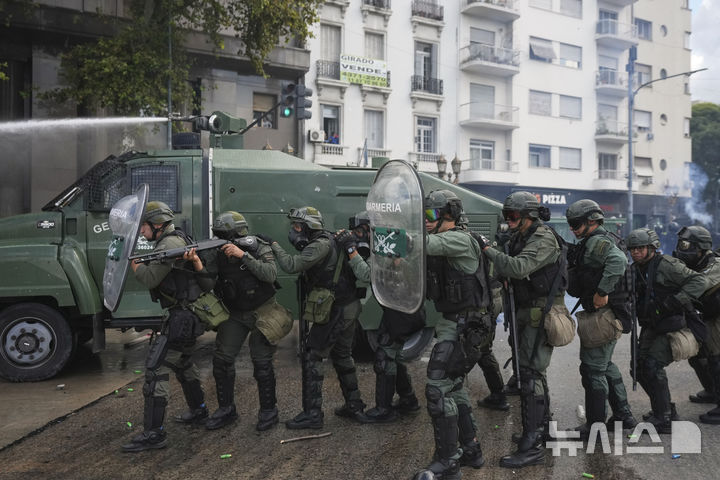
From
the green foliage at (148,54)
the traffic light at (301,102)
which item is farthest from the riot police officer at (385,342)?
the green foliage at (148,54)

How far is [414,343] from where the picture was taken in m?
6.20

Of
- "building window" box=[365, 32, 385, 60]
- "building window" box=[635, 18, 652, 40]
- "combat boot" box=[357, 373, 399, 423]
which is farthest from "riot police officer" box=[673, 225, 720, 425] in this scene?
"building window" box=[635, 18, 652, 40]

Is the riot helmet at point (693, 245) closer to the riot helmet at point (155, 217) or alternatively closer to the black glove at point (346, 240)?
the black glove at point (346, 240)

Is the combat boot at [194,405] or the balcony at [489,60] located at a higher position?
the balcony at [489,60]

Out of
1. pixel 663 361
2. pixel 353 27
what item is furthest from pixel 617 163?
pixel 663 361

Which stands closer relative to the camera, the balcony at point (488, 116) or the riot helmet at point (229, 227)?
the riot helmet at point (229, 227)

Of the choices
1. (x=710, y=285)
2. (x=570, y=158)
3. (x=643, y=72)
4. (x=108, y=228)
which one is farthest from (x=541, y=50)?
(x=108, y=228)

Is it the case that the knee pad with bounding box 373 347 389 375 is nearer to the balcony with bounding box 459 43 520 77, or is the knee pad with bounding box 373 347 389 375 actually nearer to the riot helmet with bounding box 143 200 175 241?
the riot helmet with bounding box 143 200 175 241

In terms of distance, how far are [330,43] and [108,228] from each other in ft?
61.0

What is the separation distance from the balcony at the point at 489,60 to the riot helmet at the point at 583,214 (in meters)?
23.1

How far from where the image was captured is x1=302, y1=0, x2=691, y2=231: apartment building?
23.9 meters

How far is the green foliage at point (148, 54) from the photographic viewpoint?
13.1 metres

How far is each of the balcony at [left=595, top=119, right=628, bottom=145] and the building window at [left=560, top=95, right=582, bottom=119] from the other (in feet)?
4.37

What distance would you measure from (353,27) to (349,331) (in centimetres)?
2072
